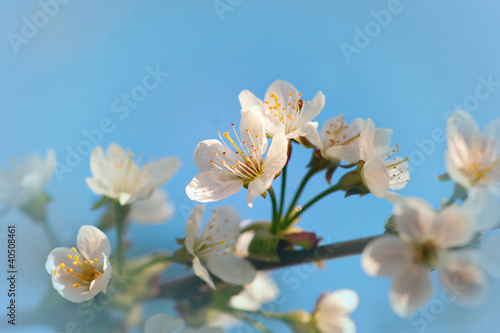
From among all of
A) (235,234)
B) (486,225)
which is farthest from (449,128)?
(235,234)

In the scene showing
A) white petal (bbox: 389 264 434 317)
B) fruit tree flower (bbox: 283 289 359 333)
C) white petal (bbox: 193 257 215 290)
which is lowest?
fruit tree flower (bbox: 283 289 359 333)

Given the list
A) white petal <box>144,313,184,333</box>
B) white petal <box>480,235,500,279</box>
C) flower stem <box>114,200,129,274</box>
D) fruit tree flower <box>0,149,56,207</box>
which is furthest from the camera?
fruit tree flower <box>0,149,56,207</box>

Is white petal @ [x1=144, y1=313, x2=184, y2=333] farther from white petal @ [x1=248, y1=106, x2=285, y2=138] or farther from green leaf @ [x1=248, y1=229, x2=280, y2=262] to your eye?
white petal @ [x1=248, y1=106, x2=285, y2=138]

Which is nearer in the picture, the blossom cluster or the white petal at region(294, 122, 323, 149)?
the blossom cluster

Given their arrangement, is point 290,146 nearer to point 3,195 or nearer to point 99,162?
point 99,162

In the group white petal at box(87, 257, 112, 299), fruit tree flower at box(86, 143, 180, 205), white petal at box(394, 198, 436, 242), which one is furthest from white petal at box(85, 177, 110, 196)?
white petal at box(394, 198, 436, 242)

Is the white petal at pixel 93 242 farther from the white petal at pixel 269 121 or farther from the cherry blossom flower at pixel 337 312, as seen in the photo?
the cherry blossom flower at pixel 337 312

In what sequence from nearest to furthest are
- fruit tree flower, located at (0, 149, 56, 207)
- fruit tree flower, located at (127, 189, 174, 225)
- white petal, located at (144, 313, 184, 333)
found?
white petal, located at (144, 313, 184, 333) < fruit tree flower, located at (0, 149, 56, 207) < fruit tree flower, located at (127, 189, 174, 225)
